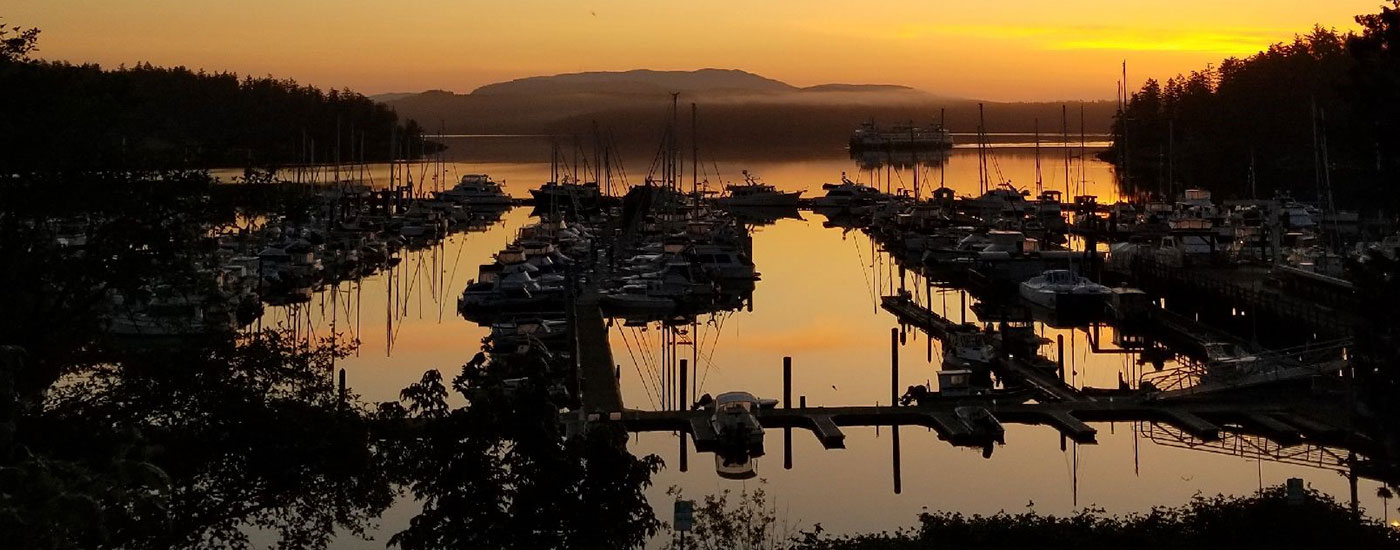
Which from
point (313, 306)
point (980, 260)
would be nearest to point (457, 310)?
point (313, 306)

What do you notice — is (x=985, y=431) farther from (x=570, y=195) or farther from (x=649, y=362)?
(x=570, y=195)

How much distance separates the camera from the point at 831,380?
33.2 metres

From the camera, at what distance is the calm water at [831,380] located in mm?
23047

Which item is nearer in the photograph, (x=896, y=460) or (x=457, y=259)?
Answer: (x=896, y=460)

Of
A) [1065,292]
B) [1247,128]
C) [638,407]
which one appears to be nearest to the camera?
[638,407]

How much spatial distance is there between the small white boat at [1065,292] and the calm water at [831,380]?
124 centimetres

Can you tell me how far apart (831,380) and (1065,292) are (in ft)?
36.7

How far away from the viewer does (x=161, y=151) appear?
1479 cm

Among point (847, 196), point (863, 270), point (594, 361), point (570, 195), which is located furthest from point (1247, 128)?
point (594, 361)

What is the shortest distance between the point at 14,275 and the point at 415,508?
9.31 metres

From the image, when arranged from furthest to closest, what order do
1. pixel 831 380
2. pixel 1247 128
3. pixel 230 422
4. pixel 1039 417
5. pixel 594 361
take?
pixel 1247 128, pixel 831 380, pixel 594 361, pixel 1039 417, pixel 230 422

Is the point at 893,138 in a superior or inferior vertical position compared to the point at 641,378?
superior

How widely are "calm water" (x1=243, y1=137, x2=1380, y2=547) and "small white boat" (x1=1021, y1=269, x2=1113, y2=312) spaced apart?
4.07ft

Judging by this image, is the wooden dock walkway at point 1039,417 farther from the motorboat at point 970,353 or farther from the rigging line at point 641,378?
the motorboat at point 970,353
